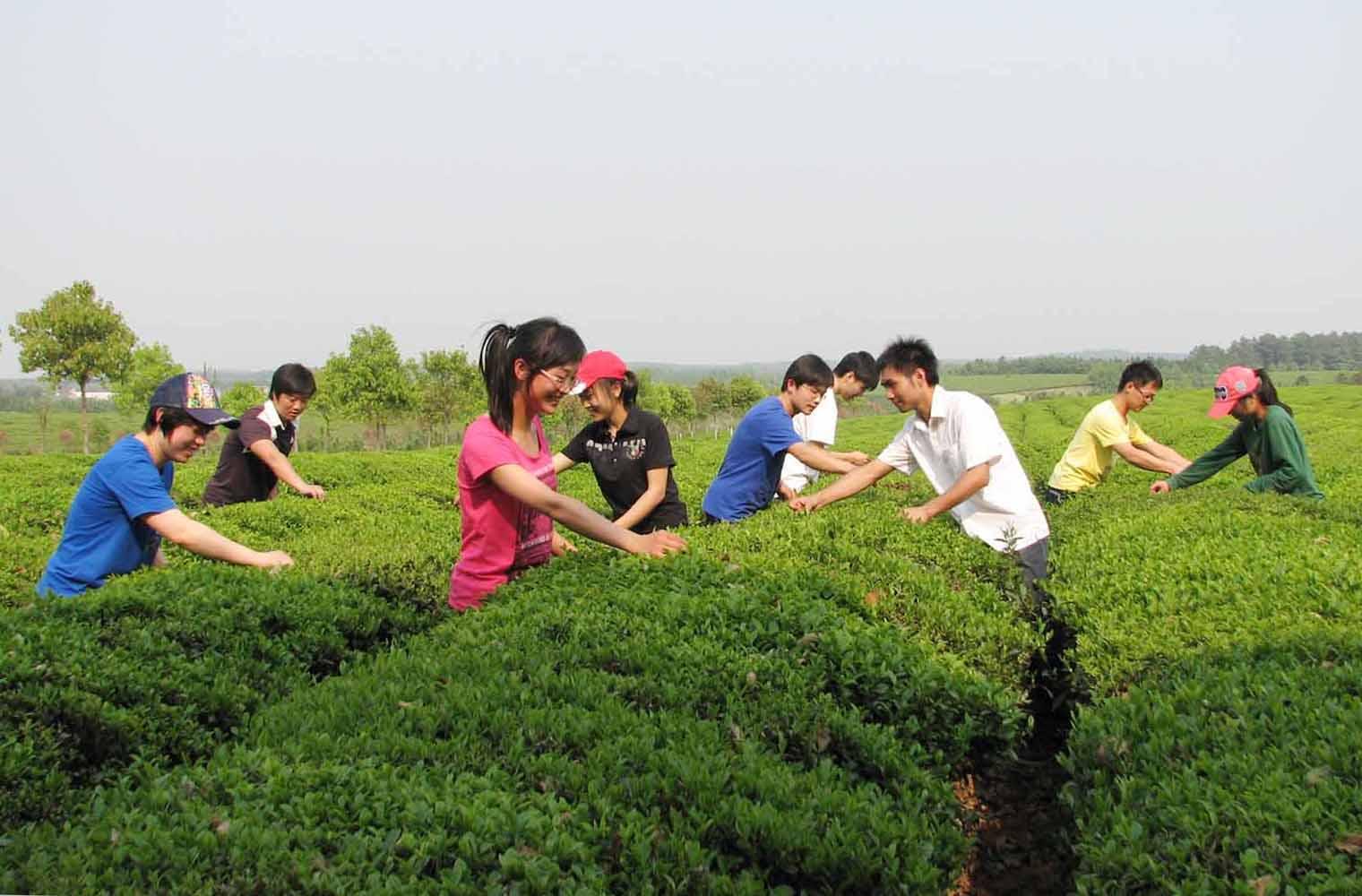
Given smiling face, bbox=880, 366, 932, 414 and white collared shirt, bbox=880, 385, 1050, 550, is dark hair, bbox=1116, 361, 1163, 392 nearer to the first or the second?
white collared shirt, bbox=880, 385, 1050, 550

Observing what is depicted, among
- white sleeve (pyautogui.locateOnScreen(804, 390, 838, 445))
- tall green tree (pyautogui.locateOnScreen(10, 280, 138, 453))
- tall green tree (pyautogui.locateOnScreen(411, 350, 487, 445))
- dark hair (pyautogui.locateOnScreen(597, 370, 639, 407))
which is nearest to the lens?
dark hair (pyautogui.locateOnScreen(597, 370, 639, 407))

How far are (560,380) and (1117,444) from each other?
6.11m

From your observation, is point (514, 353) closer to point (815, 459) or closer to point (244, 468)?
point (815, 459)

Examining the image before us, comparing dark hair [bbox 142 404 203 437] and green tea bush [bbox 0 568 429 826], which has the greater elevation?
dark hair [bbox 142 404 203 437]

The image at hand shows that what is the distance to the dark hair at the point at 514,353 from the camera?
157 inches

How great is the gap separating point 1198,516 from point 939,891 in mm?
4998

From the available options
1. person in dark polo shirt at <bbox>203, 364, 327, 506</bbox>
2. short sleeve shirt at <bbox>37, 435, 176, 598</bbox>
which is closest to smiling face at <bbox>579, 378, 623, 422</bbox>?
short sleeve shirt at <bbox>37, 435, 176, 598</bbox>

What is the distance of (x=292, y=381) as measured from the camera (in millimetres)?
7555

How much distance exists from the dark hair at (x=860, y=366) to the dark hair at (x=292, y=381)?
4.72m

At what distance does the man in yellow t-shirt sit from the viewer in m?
7.86

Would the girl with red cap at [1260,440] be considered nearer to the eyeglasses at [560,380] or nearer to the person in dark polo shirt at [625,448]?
the person in dark polo shirt at [625,448]

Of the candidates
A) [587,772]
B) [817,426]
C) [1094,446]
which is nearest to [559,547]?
[587,772]

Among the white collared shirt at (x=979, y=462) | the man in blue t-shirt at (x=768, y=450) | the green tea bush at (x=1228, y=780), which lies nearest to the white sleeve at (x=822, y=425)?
the man in blue t-shirt at (x=768, y=450)

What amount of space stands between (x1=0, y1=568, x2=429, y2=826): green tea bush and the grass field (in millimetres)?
17
